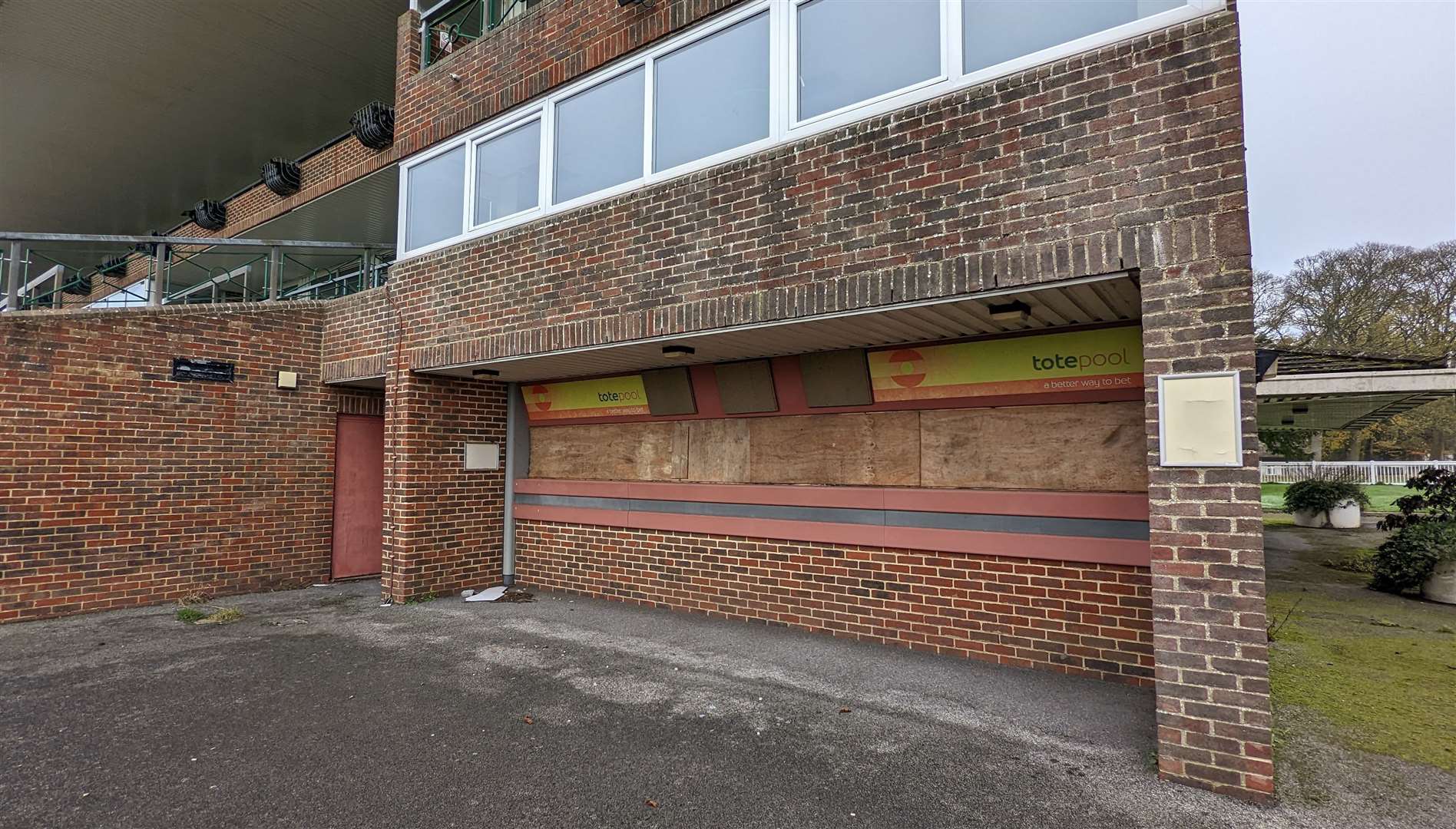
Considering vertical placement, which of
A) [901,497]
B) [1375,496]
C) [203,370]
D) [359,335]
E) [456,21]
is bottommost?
[1375,496]

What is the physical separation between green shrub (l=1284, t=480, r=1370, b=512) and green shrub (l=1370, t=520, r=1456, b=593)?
31.2ft

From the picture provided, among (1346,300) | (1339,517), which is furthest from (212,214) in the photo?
(1346,300)

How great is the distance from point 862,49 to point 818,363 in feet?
8.01

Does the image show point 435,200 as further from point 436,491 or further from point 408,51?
point 436,491

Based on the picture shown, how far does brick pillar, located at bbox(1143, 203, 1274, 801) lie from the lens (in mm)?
3072

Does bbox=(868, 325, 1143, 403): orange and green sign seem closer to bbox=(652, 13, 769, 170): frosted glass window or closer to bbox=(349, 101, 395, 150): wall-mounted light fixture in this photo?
bbox=(652, 13, 769, 170): frosted glass window

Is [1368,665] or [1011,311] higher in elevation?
[1011,311]

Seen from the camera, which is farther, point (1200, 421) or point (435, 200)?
point (435, 200)

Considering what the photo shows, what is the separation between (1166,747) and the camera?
327 centimetres

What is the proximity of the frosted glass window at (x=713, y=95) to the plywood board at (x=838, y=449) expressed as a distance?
2482 millimetres

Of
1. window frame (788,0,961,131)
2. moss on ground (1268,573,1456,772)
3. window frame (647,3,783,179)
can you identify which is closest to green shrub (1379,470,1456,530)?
moss on ground (1268,573,1456,772)

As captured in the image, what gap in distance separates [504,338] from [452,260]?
1.37 metres

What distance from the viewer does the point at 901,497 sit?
18.1 feet

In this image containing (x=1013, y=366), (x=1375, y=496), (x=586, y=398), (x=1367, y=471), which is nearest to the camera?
(x=1013, y=366)
